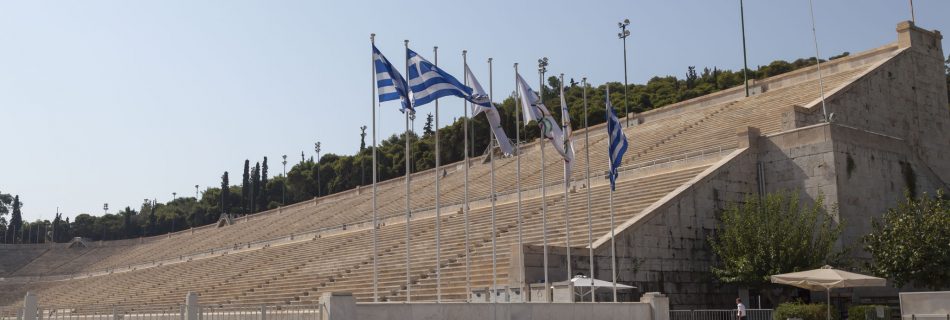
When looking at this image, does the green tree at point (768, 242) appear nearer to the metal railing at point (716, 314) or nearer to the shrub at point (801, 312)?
the metal railing at point (716, 314)

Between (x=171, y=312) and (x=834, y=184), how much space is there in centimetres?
1914

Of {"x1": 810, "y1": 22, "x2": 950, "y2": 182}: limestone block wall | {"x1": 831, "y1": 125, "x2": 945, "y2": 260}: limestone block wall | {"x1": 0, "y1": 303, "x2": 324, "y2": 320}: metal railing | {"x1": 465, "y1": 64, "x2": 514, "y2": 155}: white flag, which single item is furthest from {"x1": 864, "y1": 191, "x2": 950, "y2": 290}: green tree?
{"x1": 0, "y1": 303, "x2": 324, "y2": 320}: metal railing

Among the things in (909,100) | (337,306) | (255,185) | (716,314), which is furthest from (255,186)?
(337,306)

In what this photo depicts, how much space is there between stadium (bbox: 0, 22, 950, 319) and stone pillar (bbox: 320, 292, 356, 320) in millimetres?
131

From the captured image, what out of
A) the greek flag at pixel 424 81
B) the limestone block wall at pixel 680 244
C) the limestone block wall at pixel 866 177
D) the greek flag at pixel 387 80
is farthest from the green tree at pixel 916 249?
the greek flag at pixel 387 80

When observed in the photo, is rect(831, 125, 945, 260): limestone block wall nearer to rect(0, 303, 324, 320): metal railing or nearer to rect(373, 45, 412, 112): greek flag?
rect(373, 45, 412, 112): greek flag

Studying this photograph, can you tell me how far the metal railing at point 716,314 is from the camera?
928 inches

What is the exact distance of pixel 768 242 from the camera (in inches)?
1017

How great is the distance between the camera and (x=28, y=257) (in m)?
80.4

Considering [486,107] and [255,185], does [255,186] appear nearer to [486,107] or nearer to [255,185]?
[255,185]

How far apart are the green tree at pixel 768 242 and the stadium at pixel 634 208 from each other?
90 cm

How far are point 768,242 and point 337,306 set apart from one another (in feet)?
49.4

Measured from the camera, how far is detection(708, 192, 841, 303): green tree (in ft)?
84.1

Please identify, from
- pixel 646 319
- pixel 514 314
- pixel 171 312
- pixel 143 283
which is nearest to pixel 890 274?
pixel 646 319
